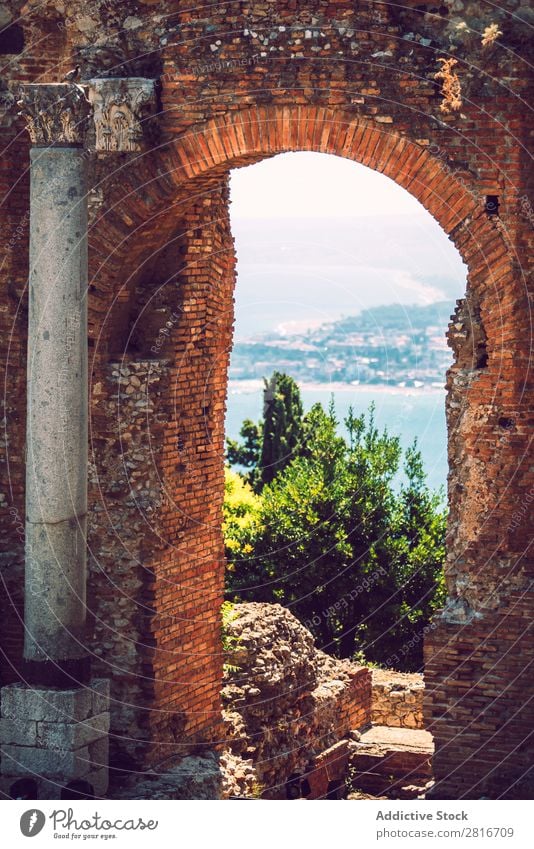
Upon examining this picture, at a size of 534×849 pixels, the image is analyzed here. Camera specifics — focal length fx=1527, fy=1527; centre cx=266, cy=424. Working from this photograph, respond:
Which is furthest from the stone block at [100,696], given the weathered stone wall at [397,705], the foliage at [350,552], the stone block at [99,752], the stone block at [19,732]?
the foliage at [350,552]

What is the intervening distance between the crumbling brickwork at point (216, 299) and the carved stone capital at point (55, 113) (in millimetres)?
927

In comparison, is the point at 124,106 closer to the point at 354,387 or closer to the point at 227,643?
the point at 227,643

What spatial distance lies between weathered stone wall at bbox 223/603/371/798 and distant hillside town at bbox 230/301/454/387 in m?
46.7

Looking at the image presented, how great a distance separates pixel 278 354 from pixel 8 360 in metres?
62.4

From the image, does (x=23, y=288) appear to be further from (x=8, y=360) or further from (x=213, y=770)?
(x=213, y=770)

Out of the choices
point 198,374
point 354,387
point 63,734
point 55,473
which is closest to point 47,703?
point 63,734

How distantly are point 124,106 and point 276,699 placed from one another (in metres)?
6.35

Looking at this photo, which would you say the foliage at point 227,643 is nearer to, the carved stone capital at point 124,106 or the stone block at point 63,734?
the stone block at point 63,734

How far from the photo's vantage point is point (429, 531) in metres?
29.0

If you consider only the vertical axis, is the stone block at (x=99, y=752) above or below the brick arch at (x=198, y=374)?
below

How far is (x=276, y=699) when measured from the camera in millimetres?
15680

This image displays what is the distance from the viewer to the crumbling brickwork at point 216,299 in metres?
12.0

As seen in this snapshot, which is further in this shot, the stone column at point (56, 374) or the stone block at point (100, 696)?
the stone block at point (100, 696)

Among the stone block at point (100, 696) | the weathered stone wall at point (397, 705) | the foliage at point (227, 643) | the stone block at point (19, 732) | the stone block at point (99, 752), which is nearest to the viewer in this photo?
the stone block at point (19, 732)
